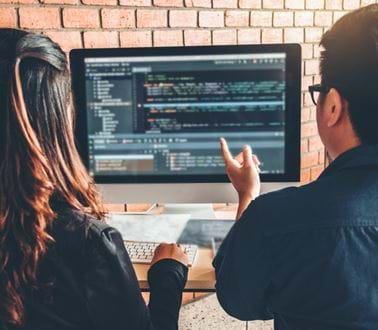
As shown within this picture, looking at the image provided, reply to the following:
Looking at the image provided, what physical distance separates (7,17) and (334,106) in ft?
4.52

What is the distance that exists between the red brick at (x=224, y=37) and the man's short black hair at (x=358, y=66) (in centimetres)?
149

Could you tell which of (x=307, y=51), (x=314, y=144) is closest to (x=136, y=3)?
(x=307, y=51)

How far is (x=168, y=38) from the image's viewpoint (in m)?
2.26

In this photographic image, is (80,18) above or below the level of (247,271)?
above

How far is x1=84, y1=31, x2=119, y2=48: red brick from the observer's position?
2078 mm

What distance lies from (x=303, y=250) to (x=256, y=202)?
0.36 feet

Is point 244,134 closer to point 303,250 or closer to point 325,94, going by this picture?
point 325,94

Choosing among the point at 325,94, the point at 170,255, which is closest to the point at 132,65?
the point at 170,255

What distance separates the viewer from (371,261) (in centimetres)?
85

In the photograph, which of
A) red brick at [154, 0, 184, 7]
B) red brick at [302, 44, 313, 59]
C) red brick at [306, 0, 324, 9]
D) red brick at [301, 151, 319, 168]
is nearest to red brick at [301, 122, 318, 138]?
red brick at [301, 151, 319, 168]

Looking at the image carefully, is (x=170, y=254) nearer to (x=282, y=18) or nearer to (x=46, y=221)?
(x=46, y=221)

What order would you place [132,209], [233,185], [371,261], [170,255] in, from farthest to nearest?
[132,209] < [233,185] < [170,255] < [371,261]

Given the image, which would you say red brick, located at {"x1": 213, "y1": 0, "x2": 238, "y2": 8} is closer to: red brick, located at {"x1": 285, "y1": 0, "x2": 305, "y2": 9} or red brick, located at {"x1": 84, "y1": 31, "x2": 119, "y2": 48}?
red brick, located at {"x1": 285, "y1": 0, "x2": 305, "y2": 9}

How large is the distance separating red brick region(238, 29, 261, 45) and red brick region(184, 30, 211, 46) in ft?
0.56
